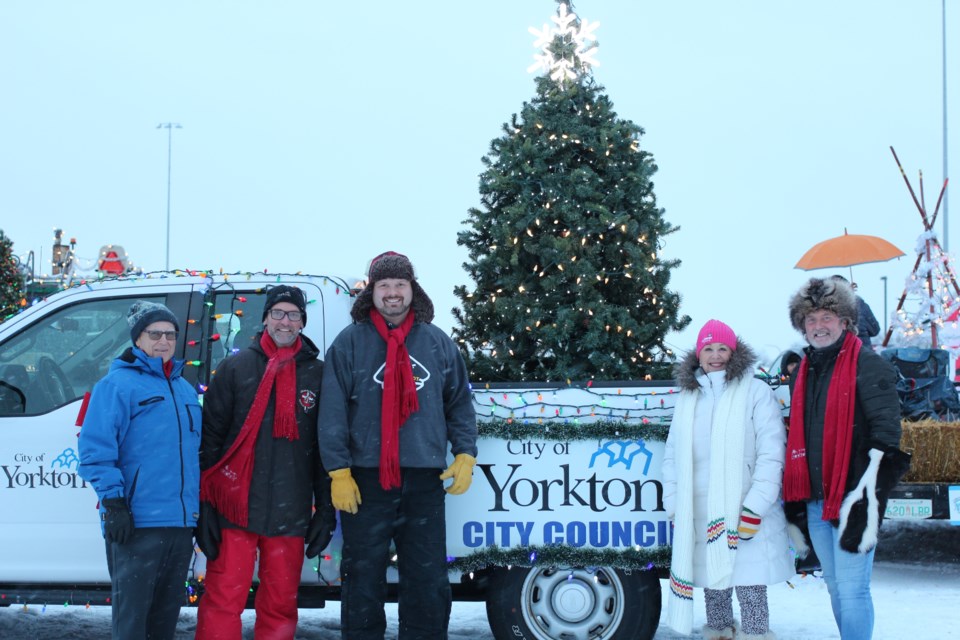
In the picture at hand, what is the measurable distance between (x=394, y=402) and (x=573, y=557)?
115cm

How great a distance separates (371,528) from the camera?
4.10 metres

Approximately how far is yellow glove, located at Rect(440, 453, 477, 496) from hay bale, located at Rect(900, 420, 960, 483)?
380cm

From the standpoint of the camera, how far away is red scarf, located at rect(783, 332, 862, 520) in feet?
13.3

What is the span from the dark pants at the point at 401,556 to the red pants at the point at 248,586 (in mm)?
265

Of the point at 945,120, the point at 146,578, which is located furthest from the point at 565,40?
the point at 945,120

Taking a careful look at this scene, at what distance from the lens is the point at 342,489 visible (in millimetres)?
4004

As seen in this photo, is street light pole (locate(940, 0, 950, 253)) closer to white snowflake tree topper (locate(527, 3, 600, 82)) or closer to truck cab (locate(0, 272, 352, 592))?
white snowflake tree topper (locate(527, 3, 600, 82))

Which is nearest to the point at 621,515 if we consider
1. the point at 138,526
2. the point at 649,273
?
the point at 138,526

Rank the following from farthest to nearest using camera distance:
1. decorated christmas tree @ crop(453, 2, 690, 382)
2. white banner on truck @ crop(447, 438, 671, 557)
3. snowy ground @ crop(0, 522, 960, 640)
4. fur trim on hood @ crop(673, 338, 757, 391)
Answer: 1. decorated christmas tree @ crop(453, 2, 690, 382)
2. snowy ground @ crop(0, 522, 960, 640)
3. white banner on truck @ crop(447, 438, 671, 557)
4. fur trim on hood @ crop(673, 338, 757, 391)

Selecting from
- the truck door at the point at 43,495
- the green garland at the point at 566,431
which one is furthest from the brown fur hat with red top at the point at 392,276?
the truck door at the point at 43,495

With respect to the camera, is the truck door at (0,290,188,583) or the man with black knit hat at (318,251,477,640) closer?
the man with black knit hat at (318,251,477,640)

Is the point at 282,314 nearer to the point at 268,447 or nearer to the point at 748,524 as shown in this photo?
the point at 268,447

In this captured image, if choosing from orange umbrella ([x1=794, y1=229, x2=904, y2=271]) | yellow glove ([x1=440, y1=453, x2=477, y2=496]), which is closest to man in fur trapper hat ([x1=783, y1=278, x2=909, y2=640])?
yellow glove ([x1=440, y1=453, x2=477, y2=496])

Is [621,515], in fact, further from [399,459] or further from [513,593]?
[399,459]
